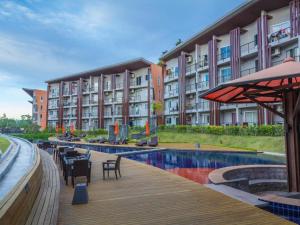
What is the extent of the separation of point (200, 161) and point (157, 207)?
11.6m

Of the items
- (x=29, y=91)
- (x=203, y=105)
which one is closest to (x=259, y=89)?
(x=203, y=105)

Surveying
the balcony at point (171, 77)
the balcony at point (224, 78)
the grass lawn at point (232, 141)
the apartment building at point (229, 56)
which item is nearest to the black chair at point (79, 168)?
the grass lawn at point (232, 141)

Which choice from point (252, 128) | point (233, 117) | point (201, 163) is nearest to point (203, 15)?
point (233, 117)

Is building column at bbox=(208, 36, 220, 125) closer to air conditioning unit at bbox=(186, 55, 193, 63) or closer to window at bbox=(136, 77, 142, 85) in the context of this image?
A: air conditioning unit at bbox=(186, 55, 193, 63)

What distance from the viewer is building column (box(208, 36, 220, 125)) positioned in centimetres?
2983

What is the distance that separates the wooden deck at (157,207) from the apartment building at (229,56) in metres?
18.9

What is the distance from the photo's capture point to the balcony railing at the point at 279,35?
23266 mm

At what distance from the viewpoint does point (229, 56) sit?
29.9 m

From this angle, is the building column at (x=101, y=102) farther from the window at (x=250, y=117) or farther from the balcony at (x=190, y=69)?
the window at (x=250, y=117)

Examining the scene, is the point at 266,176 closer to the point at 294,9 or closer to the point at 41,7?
the point at 41,7

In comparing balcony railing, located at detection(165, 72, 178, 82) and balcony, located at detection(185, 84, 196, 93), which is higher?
balcony railing, located at detection(165, 72, 178, 82)

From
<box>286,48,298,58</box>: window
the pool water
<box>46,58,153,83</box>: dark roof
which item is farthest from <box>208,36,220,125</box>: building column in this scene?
<box>46,58,153,83</box>: dark roof

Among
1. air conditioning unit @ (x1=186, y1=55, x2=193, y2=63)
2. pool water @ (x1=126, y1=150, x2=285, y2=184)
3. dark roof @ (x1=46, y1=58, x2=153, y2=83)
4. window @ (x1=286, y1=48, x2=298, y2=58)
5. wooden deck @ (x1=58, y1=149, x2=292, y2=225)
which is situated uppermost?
dark roof @ (x1=46, y1=58, x2=153, y2=83)

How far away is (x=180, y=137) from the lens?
99.3ft
